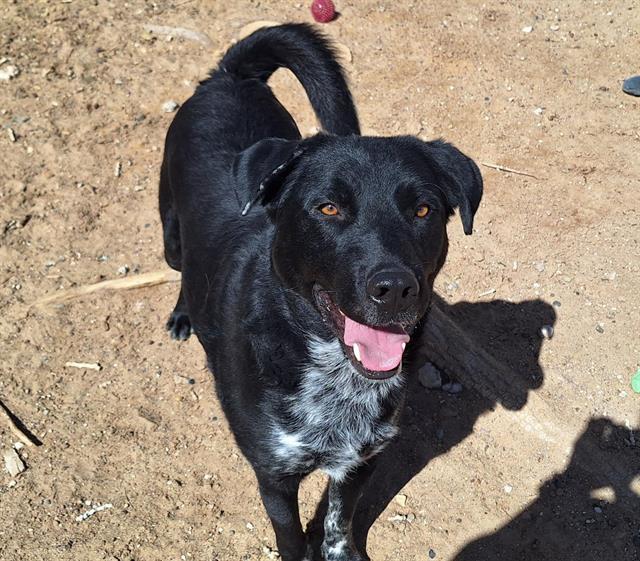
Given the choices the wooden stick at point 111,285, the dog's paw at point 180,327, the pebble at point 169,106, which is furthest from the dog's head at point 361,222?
the pebble at point 169,106

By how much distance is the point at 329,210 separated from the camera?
2.86 metres

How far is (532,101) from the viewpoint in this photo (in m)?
6.21

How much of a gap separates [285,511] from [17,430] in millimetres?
1688

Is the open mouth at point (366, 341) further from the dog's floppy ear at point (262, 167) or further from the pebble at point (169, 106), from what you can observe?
the pebble at point (169, 106)

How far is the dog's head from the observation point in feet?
8.86

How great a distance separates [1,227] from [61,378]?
1340mm

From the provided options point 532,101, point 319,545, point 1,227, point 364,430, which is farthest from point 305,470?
point 532,101

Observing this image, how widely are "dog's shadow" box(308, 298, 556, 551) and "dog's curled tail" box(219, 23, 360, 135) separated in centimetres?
153

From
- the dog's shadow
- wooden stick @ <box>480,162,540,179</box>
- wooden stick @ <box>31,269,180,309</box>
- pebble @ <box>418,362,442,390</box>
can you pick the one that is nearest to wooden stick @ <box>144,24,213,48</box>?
wooden stick @ <box>31,269,180,309</box>

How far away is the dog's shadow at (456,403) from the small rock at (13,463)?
5.23 ft

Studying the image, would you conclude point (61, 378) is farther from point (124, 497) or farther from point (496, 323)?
point (496, 323)

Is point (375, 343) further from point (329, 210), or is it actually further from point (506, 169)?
point (506, 169)

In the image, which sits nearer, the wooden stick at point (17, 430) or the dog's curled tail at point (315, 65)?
the dog's curled tail at point (315, 65)

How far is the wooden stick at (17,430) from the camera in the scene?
405 centimetres
